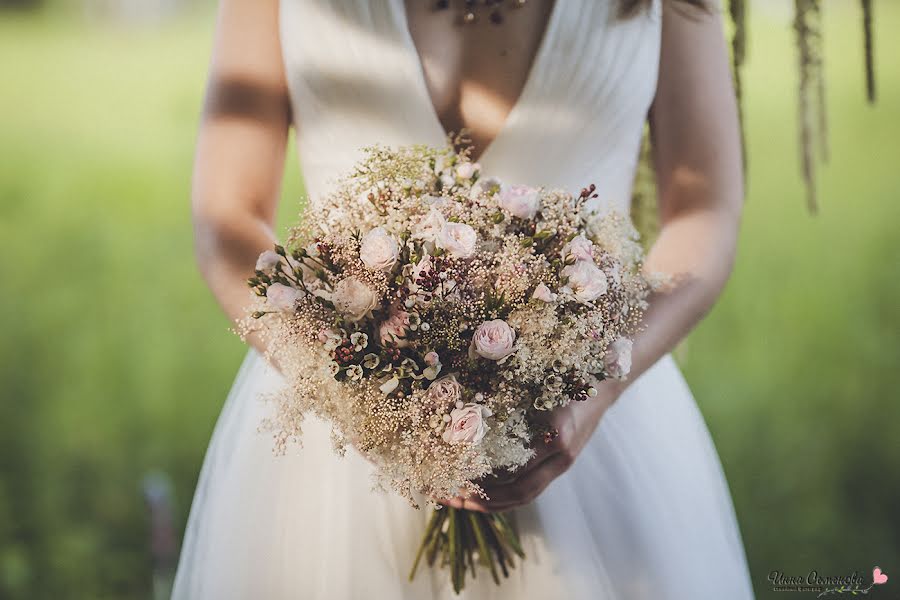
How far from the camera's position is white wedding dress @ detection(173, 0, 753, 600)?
121 cm

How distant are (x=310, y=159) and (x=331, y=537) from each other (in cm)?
61

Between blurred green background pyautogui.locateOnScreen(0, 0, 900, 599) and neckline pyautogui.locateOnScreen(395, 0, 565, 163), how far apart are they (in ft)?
4.99

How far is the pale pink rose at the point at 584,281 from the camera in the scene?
93 cm

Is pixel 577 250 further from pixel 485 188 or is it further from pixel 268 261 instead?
pixel 268 261

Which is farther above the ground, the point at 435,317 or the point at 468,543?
the point at 435,317

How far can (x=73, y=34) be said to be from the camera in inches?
158

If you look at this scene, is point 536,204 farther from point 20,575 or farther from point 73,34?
point 73,34

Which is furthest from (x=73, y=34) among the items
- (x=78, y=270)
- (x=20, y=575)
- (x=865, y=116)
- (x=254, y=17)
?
(x=865, y=116)

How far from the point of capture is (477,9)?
1360mm

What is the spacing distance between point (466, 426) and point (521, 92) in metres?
0.67

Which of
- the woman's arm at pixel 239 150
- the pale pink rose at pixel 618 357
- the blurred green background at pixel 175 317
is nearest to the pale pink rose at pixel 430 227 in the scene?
the pale pink rose at pixel 618 357

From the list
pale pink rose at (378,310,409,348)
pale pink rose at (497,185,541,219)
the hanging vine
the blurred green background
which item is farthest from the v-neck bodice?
the blurred green background

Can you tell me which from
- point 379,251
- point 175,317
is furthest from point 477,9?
point 175,317

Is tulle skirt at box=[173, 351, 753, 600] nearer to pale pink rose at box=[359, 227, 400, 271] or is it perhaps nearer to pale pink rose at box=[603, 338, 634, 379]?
pale pink rose at box=[603, 338, 634, 379]
